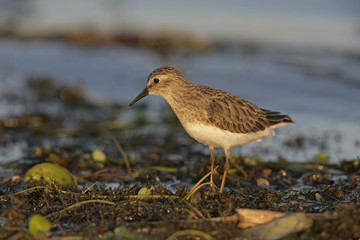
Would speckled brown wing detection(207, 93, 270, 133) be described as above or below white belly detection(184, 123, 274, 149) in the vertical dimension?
above

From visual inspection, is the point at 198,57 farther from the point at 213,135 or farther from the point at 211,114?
the point at 213,135

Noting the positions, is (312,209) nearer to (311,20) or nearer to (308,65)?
(308,65)

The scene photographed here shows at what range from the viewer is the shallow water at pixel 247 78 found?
25.8ft

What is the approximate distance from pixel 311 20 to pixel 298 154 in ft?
29.1

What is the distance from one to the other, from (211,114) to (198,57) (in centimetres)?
834

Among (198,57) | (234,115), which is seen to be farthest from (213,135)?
(198,57)

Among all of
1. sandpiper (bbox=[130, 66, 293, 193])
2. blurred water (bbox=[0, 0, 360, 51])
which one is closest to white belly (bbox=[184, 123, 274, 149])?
sandpiper (bbox=[130, 66, 293, 193])

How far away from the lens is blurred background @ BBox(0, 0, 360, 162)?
8.91 metres

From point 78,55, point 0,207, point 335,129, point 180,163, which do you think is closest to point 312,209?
point 180,163

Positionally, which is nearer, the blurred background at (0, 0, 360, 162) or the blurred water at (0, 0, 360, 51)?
the blurred background at (0, 0, 360, 162)

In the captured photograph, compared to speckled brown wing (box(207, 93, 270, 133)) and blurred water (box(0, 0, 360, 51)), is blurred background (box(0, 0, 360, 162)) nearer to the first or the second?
blurred water (box(0, 0, 360, 51))

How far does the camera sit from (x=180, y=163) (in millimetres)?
6773

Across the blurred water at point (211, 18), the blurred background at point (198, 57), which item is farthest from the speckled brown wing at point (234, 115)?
the blurred water at point (211, 18)

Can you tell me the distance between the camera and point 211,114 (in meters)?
5.62
